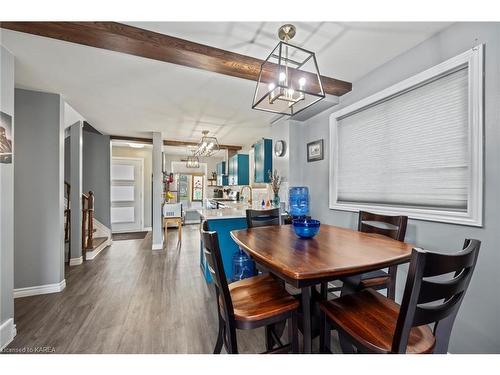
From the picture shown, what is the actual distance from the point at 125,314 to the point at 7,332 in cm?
85

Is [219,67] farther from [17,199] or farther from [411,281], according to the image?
[17,199]

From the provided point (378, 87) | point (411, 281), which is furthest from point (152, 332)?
point (378, 87)

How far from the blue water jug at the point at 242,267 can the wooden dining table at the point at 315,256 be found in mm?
1230

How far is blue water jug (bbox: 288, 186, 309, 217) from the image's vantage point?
3.17 metres

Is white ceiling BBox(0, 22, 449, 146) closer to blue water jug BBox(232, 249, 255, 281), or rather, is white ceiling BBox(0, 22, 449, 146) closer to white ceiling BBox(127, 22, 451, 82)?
white ceiling BBox(127, 22, 451, 82)

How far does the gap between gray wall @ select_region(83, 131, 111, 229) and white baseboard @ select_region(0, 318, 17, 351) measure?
3.18 m

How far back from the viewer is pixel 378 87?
217 centimetres

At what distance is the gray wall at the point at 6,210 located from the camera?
167cm

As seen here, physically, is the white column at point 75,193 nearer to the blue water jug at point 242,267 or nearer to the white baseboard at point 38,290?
the white baseboard at point 38,290

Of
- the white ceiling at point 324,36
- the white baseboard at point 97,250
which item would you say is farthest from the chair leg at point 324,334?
the white baseboard at point 97,250

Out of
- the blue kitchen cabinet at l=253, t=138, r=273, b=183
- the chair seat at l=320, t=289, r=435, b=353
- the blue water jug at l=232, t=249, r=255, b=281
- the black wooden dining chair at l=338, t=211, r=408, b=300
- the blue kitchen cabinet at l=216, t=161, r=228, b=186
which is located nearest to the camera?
the chair seat at l=320, t=289, r=435, b=353

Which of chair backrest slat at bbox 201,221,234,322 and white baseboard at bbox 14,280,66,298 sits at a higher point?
chair backrest slat at bbox 201,221,234,322

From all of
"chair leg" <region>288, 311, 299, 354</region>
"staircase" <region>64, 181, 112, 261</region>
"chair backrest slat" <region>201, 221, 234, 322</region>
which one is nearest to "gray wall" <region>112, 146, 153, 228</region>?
"staircase" <region>64, 181, 112, 261</region>

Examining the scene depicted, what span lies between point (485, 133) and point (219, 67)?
2114mm
